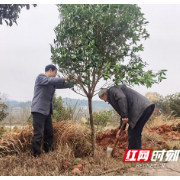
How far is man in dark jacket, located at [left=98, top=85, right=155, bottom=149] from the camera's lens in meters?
3.40

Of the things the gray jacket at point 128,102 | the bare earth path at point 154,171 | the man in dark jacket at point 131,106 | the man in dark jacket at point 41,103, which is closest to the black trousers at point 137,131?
the man in dark jacket at point 131,106

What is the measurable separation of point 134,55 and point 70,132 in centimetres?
206

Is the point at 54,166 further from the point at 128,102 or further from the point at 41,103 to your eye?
the point at 128,102

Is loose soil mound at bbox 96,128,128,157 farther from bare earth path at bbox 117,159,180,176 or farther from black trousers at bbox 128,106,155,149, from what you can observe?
bare earth path at bbox 117,159,180,176

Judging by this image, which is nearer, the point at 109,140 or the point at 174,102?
the point at 109,140

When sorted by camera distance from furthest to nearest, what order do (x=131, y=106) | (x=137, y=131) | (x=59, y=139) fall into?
(x=59, y=139)
(x=137, y=131)
(x=131, y=106)

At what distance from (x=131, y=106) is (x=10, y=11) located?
2.54m

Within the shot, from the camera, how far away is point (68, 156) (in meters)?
3.63

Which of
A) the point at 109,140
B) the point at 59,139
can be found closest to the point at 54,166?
the point at 59,139

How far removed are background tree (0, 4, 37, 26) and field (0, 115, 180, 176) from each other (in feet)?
7.32

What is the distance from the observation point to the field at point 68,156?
120 inches

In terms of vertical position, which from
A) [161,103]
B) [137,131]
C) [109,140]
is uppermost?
[161,103]

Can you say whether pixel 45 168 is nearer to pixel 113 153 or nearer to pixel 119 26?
pixel 113 153

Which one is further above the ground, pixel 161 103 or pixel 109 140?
pixel 161 103
